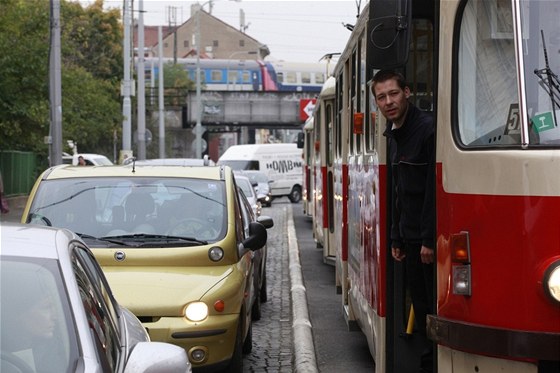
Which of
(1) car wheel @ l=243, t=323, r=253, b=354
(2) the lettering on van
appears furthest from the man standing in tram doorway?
(2) the lettering on van

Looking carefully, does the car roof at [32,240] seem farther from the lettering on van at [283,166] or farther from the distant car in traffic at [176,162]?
the lettering on van at [283,166]

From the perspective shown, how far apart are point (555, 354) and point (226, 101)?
67.2 m

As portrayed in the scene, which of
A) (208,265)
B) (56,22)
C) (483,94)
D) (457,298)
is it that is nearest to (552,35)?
(483,94)

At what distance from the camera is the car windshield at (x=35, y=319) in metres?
3.97

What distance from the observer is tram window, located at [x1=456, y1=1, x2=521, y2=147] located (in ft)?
17.3

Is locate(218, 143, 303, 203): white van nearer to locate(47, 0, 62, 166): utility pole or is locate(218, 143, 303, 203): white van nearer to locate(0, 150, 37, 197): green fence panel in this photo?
locate(0, 150, 37, 197): green fence panel

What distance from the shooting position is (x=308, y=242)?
25.3 meters

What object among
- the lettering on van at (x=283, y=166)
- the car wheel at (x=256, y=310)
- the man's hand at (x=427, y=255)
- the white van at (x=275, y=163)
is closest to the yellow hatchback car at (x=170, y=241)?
the man's hand at (x=427, y=255)

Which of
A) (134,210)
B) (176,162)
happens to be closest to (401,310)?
(134,210)

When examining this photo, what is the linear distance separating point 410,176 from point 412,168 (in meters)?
0.05

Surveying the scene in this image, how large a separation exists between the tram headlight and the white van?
42.2 m

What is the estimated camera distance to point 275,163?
4853 cm

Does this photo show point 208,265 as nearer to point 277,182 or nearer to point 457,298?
point 457,298

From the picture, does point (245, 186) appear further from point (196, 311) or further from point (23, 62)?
point (196, 311)
